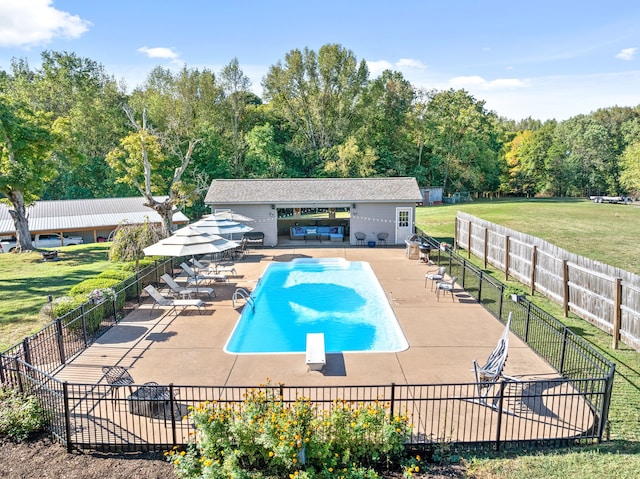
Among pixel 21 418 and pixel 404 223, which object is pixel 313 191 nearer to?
pixel 404 223

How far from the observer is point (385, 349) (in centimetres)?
1077

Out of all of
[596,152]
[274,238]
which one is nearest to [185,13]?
[274,238]

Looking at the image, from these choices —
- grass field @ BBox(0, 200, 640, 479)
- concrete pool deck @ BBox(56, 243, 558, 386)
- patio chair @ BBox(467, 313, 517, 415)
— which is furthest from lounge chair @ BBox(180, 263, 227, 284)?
patio chair @ BBox(467, 313, 517, 415)

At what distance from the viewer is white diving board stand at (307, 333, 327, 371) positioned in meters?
9.30

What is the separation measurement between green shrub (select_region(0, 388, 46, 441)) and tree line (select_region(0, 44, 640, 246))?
23.4m

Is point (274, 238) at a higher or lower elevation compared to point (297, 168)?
lower

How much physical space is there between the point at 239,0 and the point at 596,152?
193ft

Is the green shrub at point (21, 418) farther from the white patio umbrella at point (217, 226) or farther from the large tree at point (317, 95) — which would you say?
the large tree at point (317, 95)

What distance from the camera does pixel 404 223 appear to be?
2453cm

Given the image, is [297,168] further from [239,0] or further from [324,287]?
[324,287]

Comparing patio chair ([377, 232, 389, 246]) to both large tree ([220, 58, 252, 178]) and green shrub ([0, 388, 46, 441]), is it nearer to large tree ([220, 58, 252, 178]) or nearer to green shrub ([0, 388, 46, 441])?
green shrub ([0, 388, 46, 441])

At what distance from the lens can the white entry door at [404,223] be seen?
24.4 meters

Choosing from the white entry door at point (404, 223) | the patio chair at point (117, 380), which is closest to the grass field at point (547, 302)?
the white entry door at point (404, 223)

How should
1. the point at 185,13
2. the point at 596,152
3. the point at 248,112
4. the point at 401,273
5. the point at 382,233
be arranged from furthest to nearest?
the point at 596,152, the point at 248,112, the point at 382,233, the point at 185,13, the point at 401,273
